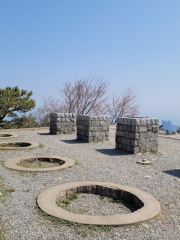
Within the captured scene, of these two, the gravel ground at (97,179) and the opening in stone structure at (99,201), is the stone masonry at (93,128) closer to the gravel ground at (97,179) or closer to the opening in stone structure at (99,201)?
the gravel ground at (97,179)

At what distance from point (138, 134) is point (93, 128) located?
2.52m

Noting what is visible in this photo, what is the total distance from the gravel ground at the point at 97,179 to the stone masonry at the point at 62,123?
9.25 feet

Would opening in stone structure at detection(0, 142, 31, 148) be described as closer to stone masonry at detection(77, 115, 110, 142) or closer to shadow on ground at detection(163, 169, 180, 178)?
stone masonry at detection(77, 115, 110, 142)

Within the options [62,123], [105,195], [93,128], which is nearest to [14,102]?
[62,123]

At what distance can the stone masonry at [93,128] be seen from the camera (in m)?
9.98

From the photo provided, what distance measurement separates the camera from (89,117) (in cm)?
1001

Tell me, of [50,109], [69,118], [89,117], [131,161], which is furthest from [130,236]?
[50,109]

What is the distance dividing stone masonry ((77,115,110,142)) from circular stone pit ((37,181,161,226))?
5277 millimetres

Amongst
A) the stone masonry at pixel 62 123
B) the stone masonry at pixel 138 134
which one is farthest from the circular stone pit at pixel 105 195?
the stone masonry at pixel 62 123

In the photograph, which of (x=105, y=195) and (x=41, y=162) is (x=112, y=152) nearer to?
(x=41, y=162)

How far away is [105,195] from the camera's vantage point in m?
4.52

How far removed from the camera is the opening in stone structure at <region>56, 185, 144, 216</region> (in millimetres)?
3893

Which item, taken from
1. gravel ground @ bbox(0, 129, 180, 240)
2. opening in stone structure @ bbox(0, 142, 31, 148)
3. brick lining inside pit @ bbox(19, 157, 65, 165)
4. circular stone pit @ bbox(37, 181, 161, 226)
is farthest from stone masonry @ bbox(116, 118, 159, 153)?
circular stone pit @ bbox(37, 181, 161, 226)

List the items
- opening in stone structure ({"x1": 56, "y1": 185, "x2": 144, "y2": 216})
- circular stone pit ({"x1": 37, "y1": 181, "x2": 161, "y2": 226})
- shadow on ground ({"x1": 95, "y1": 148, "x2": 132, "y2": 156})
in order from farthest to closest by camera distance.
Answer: shadow on ground ({"x1": 95, "y1": 148, "x2": 132, "y2": 156}) < opening in stone structure ({"x1": 56, "y1": 185, "x2": 144, "y2": 216}) < circular stone pit ({"x1": 37, "y1": 181, "x2": 161, "y2": 226})
